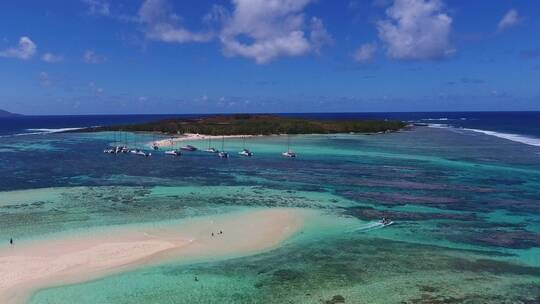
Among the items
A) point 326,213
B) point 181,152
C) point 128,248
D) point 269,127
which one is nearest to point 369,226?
point 326,213

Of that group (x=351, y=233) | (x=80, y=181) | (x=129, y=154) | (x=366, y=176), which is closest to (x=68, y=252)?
(x=351, y=233)

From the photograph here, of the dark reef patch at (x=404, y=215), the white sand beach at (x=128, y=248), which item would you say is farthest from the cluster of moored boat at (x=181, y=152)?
the white sand beach at (x=128, y=248)

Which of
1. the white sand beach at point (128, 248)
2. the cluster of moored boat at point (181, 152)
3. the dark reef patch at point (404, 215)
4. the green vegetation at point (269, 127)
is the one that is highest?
the green vegetation at point (269, 127)

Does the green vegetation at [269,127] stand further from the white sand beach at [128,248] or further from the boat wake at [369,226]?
the boat wake at [369,226]

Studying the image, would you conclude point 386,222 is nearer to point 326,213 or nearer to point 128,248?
point 326,213

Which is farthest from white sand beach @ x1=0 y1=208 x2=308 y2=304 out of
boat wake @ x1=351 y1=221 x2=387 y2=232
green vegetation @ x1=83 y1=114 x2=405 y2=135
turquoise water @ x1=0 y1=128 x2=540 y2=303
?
green vegetation @ x1=83 y1=114 x2=405 y2=135

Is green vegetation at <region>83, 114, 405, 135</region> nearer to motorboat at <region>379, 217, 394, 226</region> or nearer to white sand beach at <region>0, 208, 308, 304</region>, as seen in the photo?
motorboat at <region>379, 217, 394, 226</region>
